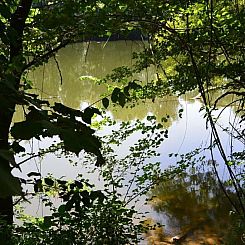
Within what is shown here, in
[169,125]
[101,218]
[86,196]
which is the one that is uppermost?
[169,125]

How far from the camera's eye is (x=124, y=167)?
15.3 ft

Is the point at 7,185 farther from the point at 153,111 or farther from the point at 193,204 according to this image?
the point at 153,111

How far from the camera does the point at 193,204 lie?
6.64 metres

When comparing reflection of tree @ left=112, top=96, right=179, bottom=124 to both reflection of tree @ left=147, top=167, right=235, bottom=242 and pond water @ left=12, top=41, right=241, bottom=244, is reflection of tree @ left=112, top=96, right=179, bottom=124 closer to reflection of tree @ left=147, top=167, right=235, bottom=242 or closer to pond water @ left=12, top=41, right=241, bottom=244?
pond water @ left=12, top=41, right=241, bottom=244

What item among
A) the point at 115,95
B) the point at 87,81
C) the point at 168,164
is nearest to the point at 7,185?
the point at 115,95

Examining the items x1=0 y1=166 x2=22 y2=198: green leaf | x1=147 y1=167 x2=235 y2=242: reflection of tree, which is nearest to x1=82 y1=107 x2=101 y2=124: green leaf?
x1=0 y1=166 x2=22 y2=198: green leaf

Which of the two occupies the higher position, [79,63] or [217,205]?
[79,63]

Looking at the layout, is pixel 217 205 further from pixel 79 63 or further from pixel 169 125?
pixel 79 63

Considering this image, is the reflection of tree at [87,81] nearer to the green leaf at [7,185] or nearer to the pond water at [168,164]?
the pond water at [168,164]

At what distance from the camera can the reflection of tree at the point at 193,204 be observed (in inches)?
235

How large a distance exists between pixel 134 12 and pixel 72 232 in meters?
1.80

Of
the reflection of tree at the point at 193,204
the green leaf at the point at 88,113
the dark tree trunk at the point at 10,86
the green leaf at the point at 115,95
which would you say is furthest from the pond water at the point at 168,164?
the green leaf at the point at 88,113

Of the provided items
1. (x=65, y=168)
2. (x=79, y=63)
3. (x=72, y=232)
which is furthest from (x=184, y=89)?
(x=79, y=63)

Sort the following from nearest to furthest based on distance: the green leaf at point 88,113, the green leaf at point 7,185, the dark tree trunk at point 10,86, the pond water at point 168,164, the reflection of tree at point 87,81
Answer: the green leaf at point 7,185 < the dark tree trunk at point 10,86 < the green leaf at point 88,113 < the pond water at point 168,164 < the reflection of tree at point 87,81
